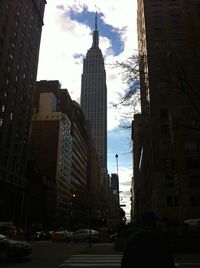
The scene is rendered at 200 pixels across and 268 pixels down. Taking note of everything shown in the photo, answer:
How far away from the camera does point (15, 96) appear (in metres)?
76.8

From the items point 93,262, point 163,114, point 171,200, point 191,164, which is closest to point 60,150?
point 163,114

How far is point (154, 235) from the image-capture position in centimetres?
434

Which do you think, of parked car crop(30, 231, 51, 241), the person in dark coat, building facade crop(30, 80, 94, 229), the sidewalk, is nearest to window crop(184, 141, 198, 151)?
parked car crop(30, 231, 51, 241)

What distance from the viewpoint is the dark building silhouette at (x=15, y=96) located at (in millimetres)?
69312

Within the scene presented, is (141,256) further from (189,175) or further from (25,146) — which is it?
(25,146)

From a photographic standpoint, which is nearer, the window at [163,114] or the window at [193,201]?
the window at [193,201]

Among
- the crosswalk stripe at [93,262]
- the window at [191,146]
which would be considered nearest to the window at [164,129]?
the window at [191,146]

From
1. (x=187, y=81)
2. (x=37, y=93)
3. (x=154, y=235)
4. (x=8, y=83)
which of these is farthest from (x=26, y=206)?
(x=154, y=235)

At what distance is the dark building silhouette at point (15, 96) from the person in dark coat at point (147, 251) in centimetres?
6311

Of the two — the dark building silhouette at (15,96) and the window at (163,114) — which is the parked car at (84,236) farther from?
the window at (163,114)

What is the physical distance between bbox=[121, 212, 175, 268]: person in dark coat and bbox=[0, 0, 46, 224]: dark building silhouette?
63106 mm

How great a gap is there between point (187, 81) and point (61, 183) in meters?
108

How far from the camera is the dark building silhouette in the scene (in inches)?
2729

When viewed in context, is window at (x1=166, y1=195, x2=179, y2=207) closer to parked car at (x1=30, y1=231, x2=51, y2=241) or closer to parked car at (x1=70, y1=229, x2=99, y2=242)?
parked car at (x1=30, y1=231, x2=51, y2=241)
